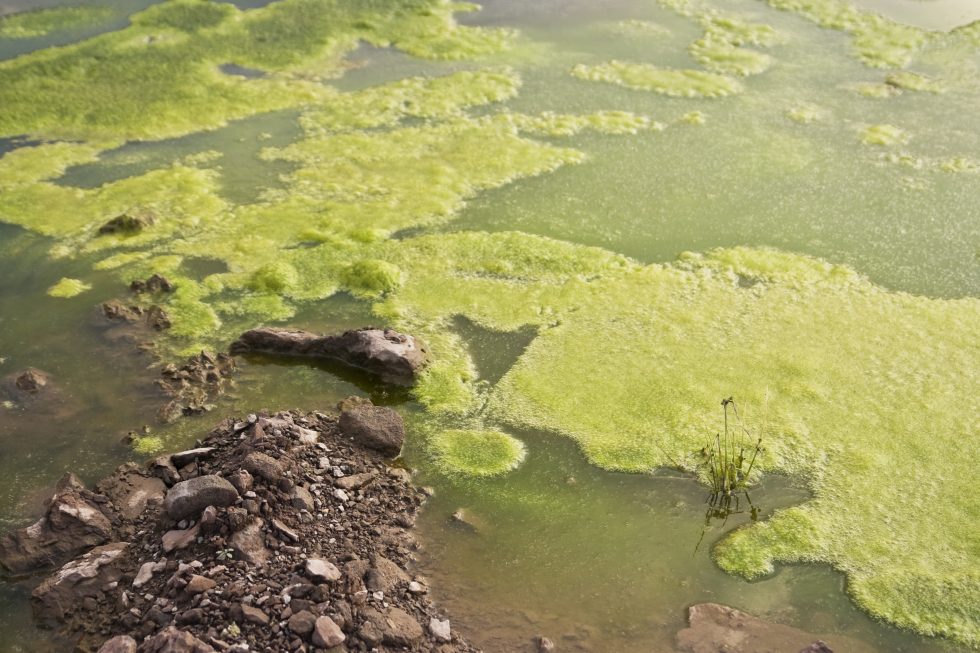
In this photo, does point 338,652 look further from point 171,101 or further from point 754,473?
point 171,101

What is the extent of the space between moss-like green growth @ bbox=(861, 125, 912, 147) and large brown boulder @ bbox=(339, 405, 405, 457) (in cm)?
551

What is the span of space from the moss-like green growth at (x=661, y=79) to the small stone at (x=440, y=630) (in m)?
6.62

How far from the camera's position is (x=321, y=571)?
4.21 metres

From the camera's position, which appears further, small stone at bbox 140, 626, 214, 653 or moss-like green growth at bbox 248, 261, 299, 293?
moss-like green growth at bbox 248, 261, 299, 293

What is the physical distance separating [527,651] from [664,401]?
1.97 meters

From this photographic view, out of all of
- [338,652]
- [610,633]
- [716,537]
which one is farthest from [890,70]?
[338,652]

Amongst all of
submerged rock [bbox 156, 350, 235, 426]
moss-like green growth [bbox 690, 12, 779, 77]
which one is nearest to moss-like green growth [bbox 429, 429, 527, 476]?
submerged rock [bbox 156, 350, 235, 426]

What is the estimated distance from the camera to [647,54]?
10.4 metres

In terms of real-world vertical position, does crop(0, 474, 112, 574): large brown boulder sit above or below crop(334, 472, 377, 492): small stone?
below

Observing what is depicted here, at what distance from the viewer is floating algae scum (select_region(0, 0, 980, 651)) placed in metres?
4.84

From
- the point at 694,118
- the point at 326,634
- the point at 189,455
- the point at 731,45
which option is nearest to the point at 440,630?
the point at 326,634

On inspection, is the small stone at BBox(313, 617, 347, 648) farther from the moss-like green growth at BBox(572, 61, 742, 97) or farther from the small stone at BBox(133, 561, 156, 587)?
the moss-like green growth at BBox(572, 61, 742, 97)

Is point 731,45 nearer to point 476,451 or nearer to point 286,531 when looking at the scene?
point 476,451

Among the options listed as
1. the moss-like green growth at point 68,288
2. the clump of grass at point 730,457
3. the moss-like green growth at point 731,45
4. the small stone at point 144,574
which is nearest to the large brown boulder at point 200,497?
the small stone at point 144,574
